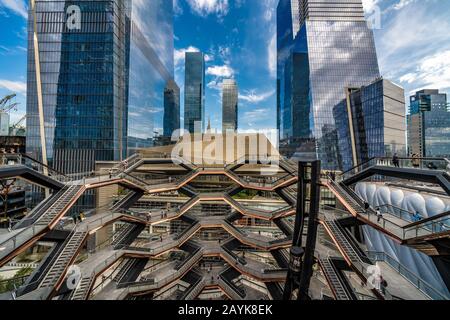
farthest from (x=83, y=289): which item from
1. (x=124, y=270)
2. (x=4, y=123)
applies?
(x=4, y=123)

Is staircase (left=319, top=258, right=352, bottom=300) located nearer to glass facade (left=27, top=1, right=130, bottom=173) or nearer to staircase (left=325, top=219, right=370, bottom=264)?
staircase (left=325, top=219, right=370, bottom=264)

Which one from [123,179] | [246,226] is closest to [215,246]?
[246,226]

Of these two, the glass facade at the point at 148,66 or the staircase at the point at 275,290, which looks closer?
the staircase at the point at 275,290

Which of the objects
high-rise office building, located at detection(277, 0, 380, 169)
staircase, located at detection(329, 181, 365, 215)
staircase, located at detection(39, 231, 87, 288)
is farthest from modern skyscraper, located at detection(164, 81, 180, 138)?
staircase, located at detection(329, 181, 365, 215)

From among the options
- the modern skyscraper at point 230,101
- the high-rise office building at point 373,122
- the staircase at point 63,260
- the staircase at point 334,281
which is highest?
the modern skyscraper at point 230,101

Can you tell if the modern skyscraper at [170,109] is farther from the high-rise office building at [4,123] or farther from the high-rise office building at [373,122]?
the high-rise office building at [373,122]

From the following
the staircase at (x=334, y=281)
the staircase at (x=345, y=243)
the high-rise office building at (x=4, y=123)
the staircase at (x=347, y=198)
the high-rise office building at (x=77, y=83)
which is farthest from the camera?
the high-rise office building at (x=4, y=123)

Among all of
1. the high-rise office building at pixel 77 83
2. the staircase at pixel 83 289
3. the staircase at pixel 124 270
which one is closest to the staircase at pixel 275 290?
the staircase at pixel 124 270
